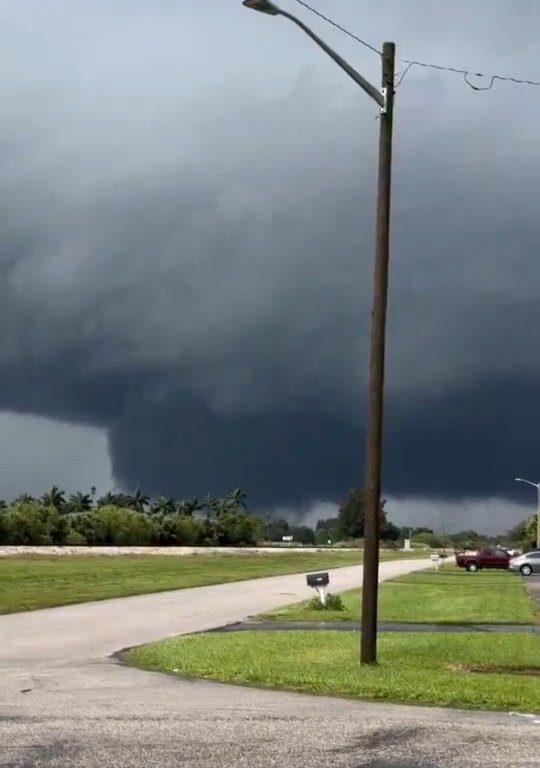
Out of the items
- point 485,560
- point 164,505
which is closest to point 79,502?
point 164,505

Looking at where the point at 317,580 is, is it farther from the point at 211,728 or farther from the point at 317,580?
the point at 211,728

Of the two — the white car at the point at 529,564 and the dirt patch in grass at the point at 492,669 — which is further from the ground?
the white car at the point at 529,564

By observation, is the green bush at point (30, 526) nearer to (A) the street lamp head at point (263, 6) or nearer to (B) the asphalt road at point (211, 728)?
(B) the asphalt road at point (211, 728)

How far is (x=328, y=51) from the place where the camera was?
592 inches

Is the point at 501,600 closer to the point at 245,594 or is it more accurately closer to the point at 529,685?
the point at 245,594

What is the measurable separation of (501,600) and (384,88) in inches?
857

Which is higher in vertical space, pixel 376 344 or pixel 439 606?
pixel 376 344

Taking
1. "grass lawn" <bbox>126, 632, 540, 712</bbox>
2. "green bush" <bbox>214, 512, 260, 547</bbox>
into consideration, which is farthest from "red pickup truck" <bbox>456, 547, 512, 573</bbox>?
"green bush" <bbox>214, 512, 260, 547</bbox>

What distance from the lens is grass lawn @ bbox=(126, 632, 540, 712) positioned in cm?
1282

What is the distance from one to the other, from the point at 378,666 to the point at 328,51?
8.33 metres

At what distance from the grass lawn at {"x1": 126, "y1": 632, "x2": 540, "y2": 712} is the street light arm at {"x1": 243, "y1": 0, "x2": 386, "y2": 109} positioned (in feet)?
25.9

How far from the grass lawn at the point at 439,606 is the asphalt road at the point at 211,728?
35.5 ft

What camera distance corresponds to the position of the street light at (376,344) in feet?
50.4

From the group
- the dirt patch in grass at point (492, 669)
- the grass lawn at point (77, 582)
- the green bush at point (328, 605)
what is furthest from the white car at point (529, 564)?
the dirt patch in grass at point (492, 669)
